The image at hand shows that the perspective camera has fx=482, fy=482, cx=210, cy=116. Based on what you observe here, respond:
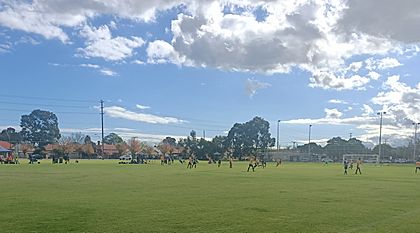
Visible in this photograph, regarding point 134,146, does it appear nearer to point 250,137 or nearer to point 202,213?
point 250,137

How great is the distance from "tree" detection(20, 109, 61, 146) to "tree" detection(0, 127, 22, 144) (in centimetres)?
443

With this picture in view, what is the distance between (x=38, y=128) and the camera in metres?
162

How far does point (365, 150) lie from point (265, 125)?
35483mm

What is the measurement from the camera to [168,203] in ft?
58.0

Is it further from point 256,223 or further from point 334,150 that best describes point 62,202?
point 334,150

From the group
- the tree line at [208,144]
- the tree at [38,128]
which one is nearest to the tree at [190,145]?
the tree line at [208,144]

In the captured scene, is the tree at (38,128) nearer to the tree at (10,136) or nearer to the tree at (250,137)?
the tree at (10,136)

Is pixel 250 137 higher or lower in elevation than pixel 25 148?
higher

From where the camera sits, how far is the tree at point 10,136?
548 feet

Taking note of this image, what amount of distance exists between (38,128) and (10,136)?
19.0 m

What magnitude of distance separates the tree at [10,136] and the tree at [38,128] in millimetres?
4435

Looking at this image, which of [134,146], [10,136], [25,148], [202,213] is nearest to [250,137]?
[134,146]

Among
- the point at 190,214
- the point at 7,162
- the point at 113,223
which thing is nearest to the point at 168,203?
the point at 190,214

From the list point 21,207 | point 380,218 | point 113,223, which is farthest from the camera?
point 21,207
